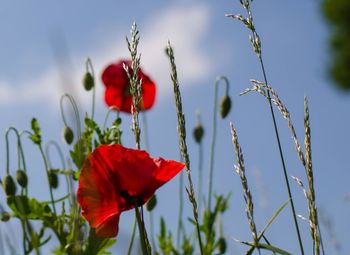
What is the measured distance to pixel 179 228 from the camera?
2029 millimetres

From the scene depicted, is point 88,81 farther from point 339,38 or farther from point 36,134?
point 339,38

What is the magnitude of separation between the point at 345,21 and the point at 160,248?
13.2 meters

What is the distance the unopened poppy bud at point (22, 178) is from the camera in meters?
1.77

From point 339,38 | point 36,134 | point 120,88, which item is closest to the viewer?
point 36,134

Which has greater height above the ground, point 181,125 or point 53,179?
point 181,125

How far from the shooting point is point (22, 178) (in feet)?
5.83

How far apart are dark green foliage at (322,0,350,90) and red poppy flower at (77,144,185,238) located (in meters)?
13.9

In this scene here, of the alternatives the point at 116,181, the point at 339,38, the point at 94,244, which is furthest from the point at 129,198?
the point at 339,38

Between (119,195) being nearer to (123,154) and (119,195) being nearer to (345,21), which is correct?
(123,154)

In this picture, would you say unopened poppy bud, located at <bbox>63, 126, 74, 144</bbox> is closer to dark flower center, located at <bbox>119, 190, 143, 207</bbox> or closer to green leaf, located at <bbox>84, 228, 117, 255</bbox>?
green leaf, located at <bbox>84, 228, 117, 255</bbox>

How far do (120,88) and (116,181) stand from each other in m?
Answer: 1.22

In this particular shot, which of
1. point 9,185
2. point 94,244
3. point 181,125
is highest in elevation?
point 181,125

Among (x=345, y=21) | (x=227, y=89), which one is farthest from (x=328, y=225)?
(x=345, y=21)

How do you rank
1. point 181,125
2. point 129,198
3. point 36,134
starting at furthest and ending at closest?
point 36,134
point 129,198
point 181,125
